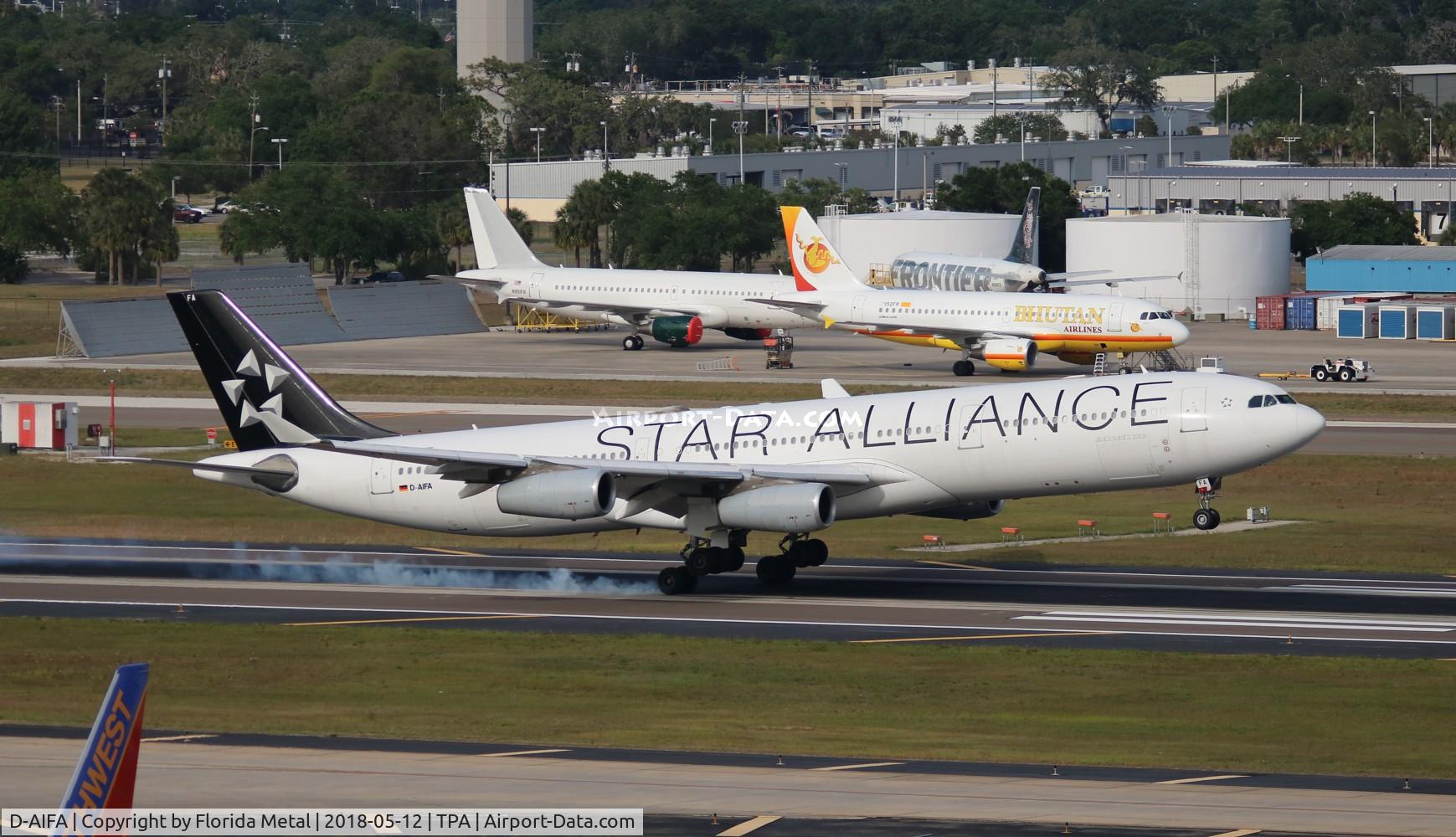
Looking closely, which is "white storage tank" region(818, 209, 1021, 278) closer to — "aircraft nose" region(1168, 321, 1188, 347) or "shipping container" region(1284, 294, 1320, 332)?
"shipping container" region(1284, 294, 1320, 332)

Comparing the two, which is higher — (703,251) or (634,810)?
(703,251)

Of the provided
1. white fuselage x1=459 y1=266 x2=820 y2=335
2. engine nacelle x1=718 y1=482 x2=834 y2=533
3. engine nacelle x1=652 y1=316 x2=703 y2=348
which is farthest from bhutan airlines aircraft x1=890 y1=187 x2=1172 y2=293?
engine nacelle x1=718 y1=482 x2=834 y2=533

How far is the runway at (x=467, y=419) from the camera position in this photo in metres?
81.6

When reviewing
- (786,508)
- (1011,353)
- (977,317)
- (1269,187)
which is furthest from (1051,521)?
(1269,187)

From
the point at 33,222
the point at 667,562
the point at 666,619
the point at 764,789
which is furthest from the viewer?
the point at 33,222

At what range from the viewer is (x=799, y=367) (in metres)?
117

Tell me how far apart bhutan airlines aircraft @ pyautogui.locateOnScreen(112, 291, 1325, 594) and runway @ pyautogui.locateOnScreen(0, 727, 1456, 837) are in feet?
49.0

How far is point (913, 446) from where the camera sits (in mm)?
48594

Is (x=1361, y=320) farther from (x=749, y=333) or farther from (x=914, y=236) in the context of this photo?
(x=749, y=333)

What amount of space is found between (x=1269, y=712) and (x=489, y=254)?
98.8m

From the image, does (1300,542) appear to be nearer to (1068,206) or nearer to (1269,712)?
(1269,712)

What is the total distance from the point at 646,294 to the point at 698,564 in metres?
77.7

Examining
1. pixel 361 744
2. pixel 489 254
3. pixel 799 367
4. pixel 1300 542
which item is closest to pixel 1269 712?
pixel 361 744

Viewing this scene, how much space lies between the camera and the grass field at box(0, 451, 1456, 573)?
57719 mm
